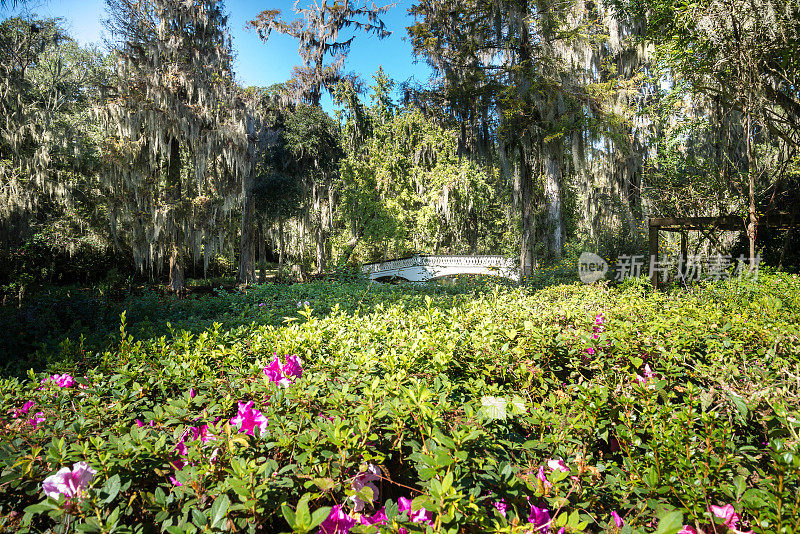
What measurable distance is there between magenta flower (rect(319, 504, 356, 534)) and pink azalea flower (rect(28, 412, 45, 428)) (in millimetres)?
1016

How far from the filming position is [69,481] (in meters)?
0.87

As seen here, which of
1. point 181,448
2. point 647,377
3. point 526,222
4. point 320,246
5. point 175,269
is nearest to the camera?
point 181,448

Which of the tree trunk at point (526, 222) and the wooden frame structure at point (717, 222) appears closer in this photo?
the wooden frame structure at point (717, 222)

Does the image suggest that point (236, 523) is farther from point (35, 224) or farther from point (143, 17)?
point (35, 224)

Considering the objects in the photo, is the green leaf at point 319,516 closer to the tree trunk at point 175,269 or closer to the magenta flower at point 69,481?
the magenta flower at point 69,481

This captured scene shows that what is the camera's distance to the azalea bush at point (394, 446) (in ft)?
2.87

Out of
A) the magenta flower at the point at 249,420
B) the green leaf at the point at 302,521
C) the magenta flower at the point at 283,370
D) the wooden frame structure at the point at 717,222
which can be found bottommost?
the green leaf at the point at 302,521

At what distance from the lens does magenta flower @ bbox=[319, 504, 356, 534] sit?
2.93 feet

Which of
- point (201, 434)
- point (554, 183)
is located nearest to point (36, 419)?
point (201, 434)

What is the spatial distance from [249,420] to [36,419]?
75cm

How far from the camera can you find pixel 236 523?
861mm

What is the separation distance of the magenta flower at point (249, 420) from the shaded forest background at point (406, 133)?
8.35 m

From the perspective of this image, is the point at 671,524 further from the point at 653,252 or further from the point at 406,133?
the point at 406,133

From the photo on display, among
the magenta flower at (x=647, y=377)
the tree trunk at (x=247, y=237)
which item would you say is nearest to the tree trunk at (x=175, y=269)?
the tree trunk at (x=247, y=237)
